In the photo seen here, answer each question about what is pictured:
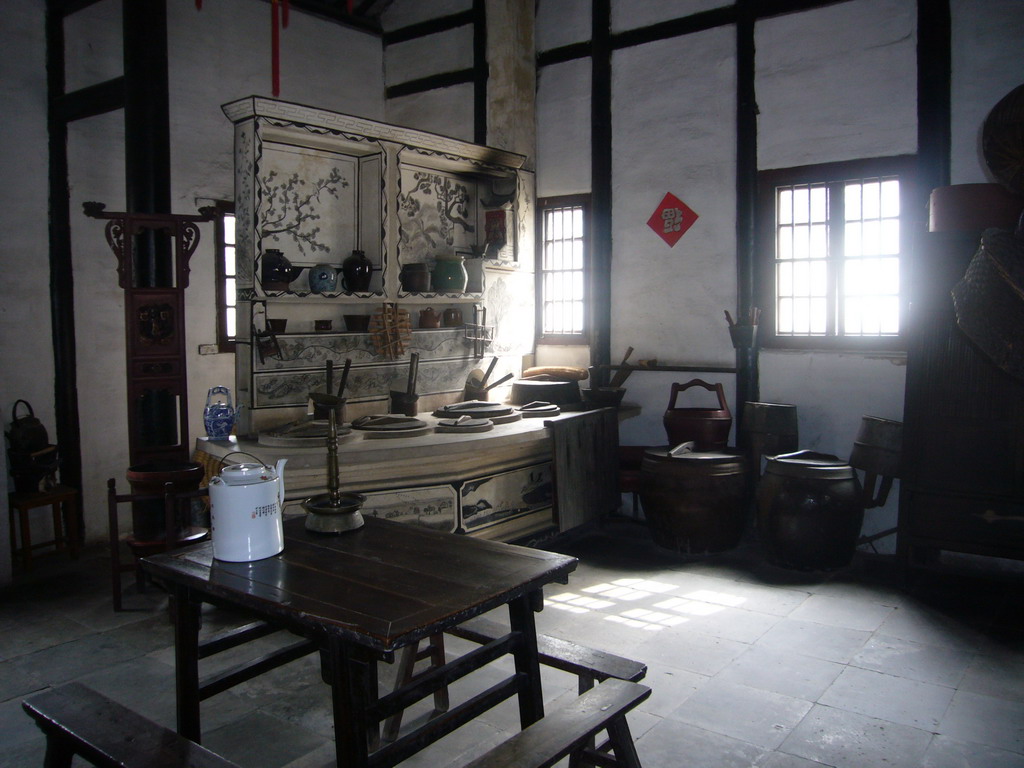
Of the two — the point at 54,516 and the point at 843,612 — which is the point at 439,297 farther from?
the point at 843,612

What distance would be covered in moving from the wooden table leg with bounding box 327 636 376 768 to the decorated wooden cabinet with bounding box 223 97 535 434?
3.09 m

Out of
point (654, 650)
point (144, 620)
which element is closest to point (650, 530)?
point (654, 650)

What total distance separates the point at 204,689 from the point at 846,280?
4648 mm

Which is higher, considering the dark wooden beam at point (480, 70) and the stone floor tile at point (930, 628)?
the dark wooden beam at point (480, 70)

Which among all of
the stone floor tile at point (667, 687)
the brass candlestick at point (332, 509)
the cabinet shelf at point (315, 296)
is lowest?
the stone floor tile at point (667, 687)

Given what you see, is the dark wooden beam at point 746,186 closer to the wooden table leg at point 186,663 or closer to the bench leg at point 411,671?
the bench leg at point 411,671

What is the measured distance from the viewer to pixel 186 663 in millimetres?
2445

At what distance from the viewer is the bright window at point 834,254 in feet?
17.2

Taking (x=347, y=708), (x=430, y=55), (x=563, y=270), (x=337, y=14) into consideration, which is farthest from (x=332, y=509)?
(x=337, y=14)

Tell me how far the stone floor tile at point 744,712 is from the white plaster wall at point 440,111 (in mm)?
4999

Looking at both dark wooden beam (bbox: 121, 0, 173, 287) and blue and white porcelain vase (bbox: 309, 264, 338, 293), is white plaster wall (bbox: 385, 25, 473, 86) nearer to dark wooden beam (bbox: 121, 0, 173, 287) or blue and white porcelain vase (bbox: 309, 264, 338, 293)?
dark wooden beam (bbox: 121, 0, 173, 287)

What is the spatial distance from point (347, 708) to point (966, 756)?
2.27m

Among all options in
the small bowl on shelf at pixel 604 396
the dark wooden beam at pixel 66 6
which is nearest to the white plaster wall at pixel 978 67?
the small bowl on shelf at pixel 604 396

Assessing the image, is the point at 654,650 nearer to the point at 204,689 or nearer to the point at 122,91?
the point at 204,689
